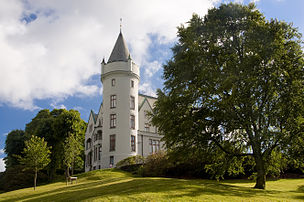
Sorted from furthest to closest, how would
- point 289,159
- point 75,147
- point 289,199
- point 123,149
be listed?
point 123,149, point 75,147, point 289,159, point 289,199

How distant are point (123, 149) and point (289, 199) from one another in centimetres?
2970

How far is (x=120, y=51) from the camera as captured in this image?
157 ft

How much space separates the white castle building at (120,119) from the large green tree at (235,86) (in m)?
22.4

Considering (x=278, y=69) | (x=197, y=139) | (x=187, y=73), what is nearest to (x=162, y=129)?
(x=197, y=139)

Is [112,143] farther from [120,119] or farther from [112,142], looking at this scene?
[120,119]

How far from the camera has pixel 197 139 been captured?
20828 millimetres

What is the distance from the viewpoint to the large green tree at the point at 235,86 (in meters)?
19.0

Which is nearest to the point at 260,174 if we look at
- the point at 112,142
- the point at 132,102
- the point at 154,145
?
the point at 112,142

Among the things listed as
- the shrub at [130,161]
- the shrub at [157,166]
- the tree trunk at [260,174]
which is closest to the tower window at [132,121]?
the shrub at [130,161]

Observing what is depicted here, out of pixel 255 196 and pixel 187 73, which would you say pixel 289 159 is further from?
pixel 187 73

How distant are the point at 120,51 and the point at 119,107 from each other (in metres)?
10.2

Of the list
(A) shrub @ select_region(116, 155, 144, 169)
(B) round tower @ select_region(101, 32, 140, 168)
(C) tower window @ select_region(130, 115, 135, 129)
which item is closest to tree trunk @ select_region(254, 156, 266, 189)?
(A) shrub @ select_region(116, 155, 144, 169)

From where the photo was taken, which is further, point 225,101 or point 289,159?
point 289,159

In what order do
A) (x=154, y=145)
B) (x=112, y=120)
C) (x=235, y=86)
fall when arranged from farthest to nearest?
(x=154, y=145) < (x=112, y=120) < (x=235, y=86)
